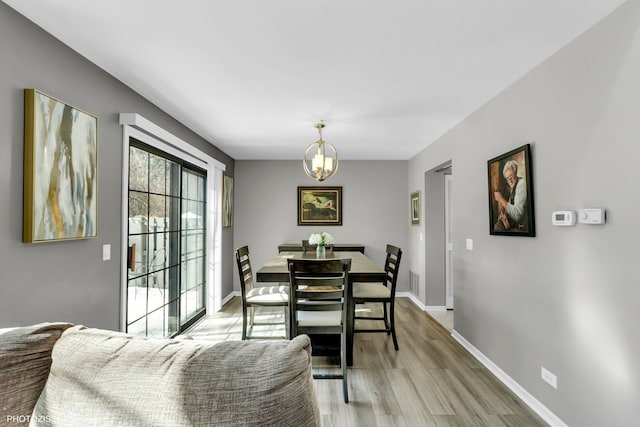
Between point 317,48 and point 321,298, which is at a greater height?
point 317,48

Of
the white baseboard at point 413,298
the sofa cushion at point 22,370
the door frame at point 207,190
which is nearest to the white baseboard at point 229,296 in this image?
the door frame at point 207,190

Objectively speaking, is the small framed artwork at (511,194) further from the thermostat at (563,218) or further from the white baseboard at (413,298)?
the white baseboard at (413,298)

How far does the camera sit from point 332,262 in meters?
2.57

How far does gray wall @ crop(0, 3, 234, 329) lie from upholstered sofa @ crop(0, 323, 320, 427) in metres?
0.97

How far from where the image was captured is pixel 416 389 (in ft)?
8.77

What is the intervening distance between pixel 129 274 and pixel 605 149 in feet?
11.2

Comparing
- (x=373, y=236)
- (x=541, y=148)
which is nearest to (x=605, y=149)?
(x=541, y=148)

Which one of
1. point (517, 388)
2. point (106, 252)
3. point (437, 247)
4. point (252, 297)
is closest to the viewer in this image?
point (106, 252)

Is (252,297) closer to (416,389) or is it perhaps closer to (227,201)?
(416,389)

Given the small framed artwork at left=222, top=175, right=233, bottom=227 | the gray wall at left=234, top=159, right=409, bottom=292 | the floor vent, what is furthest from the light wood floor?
the gray wall at left=234, top=159, right=409, bottom=292

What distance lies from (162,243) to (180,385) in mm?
2934

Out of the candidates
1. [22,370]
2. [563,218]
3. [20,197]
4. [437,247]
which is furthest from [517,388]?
[20,197]

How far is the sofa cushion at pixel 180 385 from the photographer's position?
81cm

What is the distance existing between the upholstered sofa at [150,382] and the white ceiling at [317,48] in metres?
1.61
